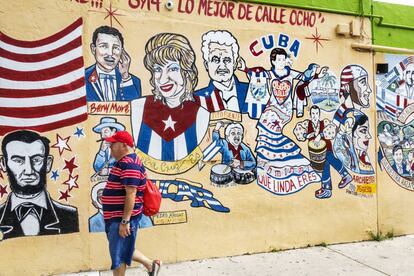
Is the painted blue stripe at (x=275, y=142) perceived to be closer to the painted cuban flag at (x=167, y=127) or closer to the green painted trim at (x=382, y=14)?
the painted cuban flag at (x=167, y=127)

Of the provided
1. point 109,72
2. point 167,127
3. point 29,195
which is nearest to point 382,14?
point 167,127

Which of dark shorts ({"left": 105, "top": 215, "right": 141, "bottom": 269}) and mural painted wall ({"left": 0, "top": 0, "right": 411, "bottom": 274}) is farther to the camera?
mural painted wall ({"left": 0, "top": 0, "right": 411, "bottom": 274})

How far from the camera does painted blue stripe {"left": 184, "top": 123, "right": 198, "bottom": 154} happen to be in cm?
598

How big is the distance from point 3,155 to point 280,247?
12.3 feet

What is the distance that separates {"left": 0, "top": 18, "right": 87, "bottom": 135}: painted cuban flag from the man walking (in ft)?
4.37

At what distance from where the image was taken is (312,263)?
19.5ft

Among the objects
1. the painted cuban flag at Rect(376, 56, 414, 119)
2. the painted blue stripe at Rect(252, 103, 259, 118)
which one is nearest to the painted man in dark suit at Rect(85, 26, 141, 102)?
the painted blue stripe at Rect(252, 103, 259, 118)

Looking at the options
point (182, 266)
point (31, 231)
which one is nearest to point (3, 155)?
point (31, 231)

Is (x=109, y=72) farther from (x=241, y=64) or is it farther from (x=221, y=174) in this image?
(x=221, y=174)

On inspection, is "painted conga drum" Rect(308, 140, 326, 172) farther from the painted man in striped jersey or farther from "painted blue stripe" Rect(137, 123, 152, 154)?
"painted blue stripe" Rect(137, 123, 152, 154)

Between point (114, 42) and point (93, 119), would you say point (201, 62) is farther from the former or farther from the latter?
point (93, 119)

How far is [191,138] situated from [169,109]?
1.53 ft

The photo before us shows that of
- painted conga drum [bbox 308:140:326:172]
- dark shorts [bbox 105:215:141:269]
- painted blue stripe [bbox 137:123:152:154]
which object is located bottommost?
dark shorts [bbox 105:215:141:269]

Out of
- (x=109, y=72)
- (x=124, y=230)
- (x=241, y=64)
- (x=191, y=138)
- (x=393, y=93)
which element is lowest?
(x=124, y=230)
